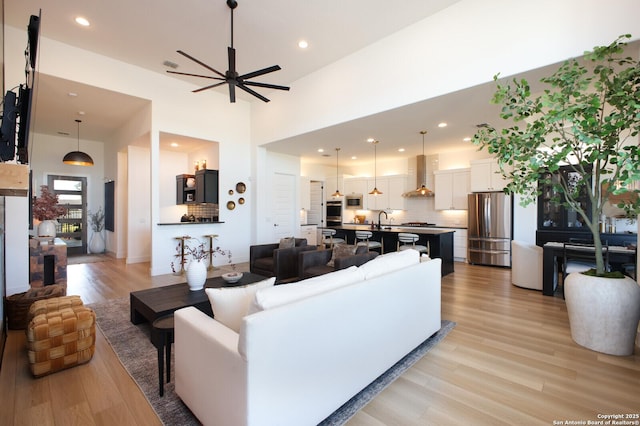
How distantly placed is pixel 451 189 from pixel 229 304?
714 cm

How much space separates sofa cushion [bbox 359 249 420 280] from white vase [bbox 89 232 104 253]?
909cm

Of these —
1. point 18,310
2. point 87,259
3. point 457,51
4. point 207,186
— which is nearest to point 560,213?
point 457,51

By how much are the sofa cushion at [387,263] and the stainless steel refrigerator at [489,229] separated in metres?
4.55

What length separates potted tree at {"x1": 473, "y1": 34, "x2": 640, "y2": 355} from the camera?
7.10ft

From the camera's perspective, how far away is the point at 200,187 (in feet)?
21.8

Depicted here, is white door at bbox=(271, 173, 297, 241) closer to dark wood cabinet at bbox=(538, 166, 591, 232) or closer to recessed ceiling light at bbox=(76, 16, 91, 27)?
recessed ceiling light at bbox=(76, 16, 91, 27)

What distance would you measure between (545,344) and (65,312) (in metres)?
4.32

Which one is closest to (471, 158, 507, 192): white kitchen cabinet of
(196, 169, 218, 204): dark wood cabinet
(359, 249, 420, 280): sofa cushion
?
(359, 249, 420, 280): sofa cushion

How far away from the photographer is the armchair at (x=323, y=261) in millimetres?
3687

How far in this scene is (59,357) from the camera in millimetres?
2289

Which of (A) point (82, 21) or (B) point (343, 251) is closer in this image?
(A) point (82, 21)

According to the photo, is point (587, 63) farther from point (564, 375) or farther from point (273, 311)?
point (273, 311)

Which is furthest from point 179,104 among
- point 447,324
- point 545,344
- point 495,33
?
point 545,344

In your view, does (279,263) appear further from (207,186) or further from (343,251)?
(207,186)
